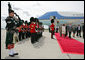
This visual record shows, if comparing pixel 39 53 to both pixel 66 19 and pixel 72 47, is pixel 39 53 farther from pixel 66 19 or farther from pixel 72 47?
pixel 66 19

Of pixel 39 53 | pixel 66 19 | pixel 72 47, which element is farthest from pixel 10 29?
pixel 66 19

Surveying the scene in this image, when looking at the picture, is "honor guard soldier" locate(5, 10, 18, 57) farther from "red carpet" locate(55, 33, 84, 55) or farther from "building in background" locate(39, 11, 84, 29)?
"building in background" locate(39, 11, 84, 29)

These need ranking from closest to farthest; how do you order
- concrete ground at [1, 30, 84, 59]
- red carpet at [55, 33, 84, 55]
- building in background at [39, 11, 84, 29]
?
1. concrete ground at [1, 30, 84, 59]
2. red carpet at [55, 33, 84, 55]
3. building in background at [39, 11, 84, 29]

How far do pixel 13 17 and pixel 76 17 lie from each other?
32.3 metres

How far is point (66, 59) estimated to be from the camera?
3.43 m

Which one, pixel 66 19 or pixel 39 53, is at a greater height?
pixel 66 19

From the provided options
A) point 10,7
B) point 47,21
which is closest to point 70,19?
point 47,21

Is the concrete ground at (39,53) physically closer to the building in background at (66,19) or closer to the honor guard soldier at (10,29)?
the honor guard soldier at (10,29)

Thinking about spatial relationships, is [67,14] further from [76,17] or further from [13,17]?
[13,17]

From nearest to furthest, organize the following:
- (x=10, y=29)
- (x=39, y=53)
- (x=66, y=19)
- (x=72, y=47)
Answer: (x=10, y=29) → (x=39, y=53) → (x=72, y=47) → (x=66, y=19)

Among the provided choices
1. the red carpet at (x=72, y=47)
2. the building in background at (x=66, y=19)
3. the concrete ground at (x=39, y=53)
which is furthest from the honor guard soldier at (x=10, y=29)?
the building in background at (x=66, y=19)

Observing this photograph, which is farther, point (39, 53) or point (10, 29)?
point (39, 53)

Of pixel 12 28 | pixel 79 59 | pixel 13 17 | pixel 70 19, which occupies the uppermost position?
pixel 70 19

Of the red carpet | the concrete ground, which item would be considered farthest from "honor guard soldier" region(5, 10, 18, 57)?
the red carpet
